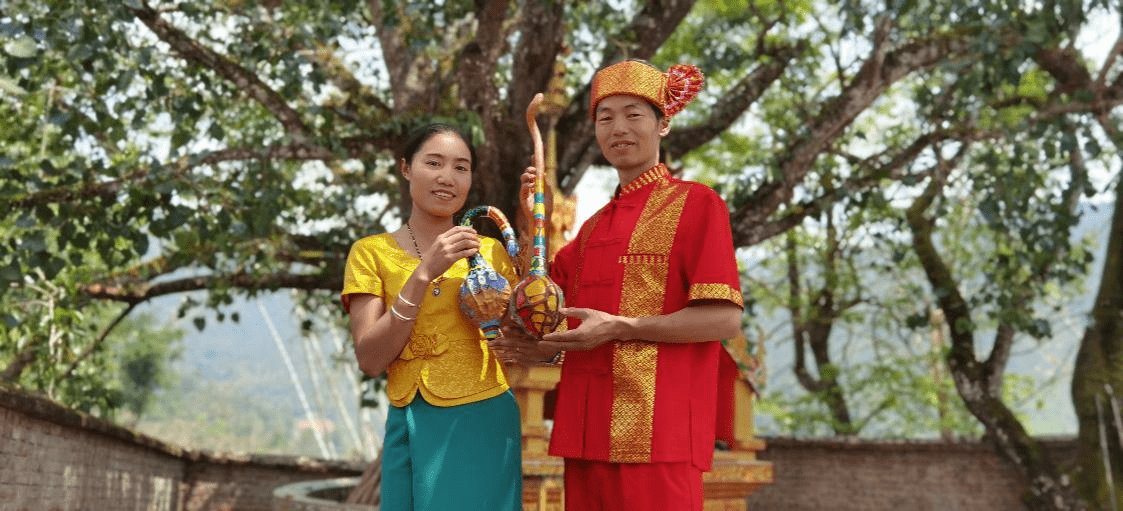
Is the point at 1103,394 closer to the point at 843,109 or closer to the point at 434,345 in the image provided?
the point at 843,109

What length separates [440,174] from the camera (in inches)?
104

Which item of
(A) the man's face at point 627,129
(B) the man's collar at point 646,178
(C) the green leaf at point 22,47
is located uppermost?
(C) the green leaf at point 22,47

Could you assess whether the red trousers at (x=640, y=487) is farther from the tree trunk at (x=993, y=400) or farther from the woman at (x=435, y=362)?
the tree trunk at (x=993, y=400)

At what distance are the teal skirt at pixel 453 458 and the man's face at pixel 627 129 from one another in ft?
2.49

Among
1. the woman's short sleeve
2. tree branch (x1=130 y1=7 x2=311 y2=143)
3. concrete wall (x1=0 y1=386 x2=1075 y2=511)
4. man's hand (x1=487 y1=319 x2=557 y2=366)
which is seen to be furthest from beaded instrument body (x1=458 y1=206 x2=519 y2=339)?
concrete wall (x1=0 y1=386 x2=1075 y2=511)

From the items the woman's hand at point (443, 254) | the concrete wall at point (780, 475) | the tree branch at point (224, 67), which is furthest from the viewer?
the concrete wall at point (780, 475)

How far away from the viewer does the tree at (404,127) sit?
6207 mm

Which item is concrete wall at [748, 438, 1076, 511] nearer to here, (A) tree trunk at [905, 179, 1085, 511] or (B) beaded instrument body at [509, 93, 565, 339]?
(A) tree trunk at [905, 179, 1085, 511]

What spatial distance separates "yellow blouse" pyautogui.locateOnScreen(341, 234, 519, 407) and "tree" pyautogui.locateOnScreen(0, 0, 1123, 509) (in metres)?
3.29

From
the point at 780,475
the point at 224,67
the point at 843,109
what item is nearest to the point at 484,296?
the point at 224,67

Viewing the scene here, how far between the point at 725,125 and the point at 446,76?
2.59m

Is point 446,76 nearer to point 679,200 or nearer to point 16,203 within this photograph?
point 16,203

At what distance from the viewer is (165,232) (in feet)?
20.8

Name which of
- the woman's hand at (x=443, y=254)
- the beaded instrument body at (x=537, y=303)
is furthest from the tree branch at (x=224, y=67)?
the beaded instrument body at (x=537, y=303)
